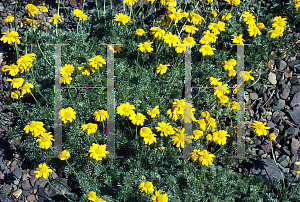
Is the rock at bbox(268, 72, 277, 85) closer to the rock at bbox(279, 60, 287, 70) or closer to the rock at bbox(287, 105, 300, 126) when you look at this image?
the rock at bbox(279, 60, 287, 70)

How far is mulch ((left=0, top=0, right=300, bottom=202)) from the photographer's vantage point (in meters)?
3.58

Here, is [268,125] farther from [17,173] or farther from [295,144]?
[17,173]

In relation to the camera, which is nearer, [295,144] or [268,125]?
[295,144]

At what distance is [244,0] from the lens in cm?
558

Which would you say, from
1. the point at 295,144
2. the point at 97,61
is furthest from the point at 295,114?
the point at 97,61

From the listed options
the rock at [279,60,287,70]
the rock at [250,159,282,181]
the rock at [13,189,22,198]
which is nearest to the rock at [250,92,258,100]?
the rock at [279,60,287,70]

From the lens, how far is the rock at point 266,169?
3617mm

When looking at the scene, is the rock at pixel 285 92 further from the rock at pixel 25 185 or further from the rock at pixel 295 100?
the rock at pixel 25 185

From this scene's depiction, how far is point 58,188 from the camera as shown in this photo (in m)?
3.48

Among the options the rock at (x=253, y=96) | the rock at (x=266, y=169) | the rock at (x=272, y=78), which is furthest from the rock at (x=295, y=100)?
the rock at (x=266, y=169)

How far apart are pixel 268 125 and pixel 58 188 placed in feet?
9.80

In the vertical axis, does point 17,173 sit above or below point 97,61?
below

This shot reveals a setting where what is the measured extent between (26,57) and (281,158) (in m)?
3.46

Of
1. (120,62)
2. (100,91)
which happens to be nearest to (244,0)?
(120,62)
